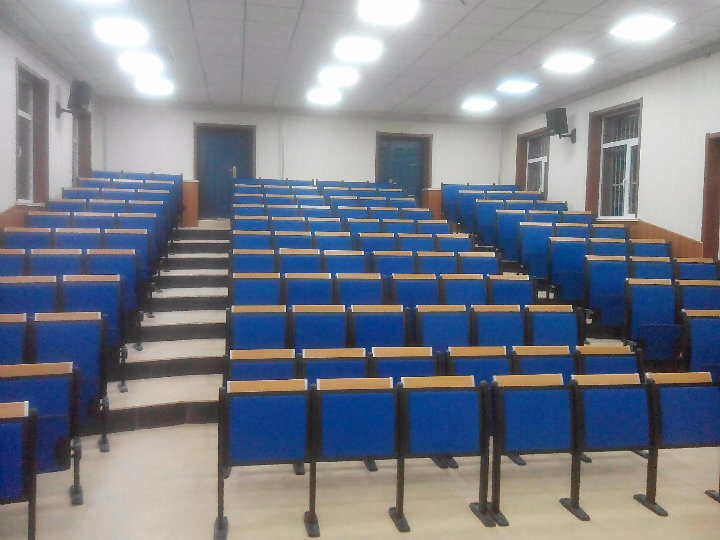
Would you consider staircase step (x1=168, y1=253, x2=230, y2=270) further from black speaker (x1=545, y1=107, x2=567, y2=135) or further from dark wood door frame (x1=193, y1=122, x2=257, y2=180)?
black speaker (x1=545, y1=107, x2=567, y2=135)

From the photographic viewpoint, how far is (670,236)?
4.06 metres

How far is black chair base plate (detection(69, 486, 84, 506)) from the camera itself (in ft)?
5.16

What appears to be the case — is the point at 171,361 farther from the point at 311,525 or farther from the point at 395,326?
the point at 311,525

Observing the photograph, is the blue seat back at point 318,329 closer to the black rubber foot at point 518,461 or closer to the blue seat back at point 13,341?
the black rubber foot at point 518,461

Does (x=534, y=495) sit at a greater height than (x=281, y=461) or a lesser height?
lesser

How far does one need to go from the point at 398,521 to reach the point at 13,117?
347cm

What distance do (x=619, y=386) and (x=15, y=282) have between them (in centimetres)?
214

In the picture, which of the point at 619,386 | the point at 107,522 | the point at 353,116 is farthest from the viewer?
the point at 353,116

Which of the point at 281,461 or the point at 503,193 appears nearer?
the point at 281,461

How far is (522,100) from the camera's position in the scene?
5469 millimetres

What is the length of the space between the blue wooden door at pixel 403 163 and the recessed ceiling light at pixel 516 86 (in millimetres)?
1672

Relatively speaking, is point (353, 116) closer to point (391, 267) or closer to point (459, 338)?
point (391, 267)

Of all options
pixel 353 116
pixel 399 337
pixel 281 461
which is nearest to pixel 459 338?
pixel 399 337

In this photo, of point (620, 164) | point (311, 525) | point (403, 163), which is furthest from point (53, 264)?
point (403, 163)
